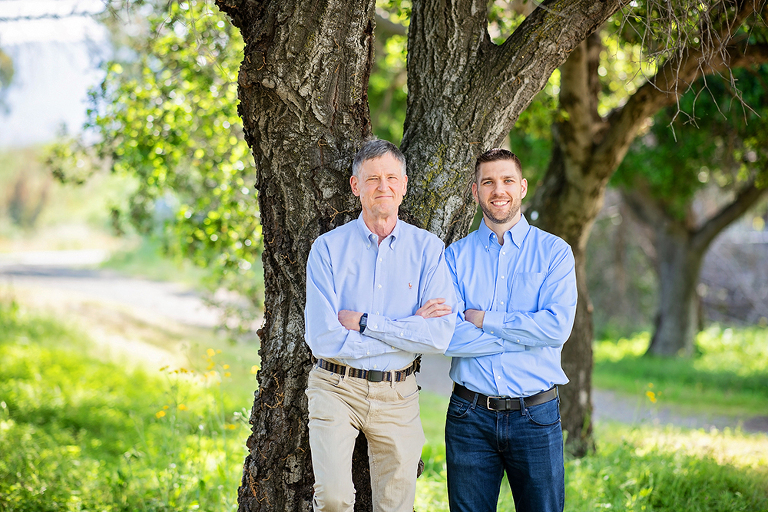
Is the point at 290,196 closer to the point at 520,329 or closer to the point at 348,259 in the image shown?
the point at 348,259

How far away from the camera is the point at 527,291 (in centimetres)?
281

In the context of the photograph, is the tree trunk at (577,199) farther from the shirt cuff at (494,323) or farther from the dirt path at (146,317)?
the shirt cuff at (494,323)

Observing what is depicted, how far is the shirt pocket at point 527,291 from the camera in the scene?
9.21ft

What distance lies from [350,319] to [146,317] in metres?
12.6

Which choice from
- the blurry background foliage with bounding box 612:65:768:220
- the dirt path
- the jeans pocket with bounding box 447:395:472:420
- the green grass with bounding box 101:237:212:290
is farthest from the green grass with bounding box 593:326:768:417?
the green grass with bounding box 101:237:212:290

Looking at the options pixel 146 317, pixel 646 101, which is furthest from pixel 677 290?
pixel 146 317

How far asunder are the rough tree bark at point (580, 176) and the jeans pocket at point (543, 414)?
3.18m

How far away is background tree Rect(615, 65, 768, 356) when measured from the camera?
7203mm

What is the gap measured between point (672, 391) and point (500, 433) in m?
7.67

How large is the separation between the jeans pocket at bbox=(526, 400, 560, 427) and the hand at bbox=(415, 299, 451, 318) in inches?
21.5

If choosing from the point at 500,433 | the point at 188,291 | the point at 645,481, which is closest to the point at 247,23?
the point at 500,433

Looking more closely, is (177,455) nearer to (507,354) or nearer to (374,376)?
(374,376)

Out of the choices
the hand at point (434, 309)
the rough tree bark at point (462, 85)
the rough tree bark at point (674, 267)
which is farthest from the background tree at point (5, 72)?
the rough tree bark at point (674, 267)

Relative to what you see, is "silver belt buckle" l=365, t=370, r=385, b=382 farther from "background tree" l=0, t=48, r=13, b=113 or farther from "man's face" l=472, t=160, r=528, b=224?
"background tree" l=0, t=48, r=13, b=113
